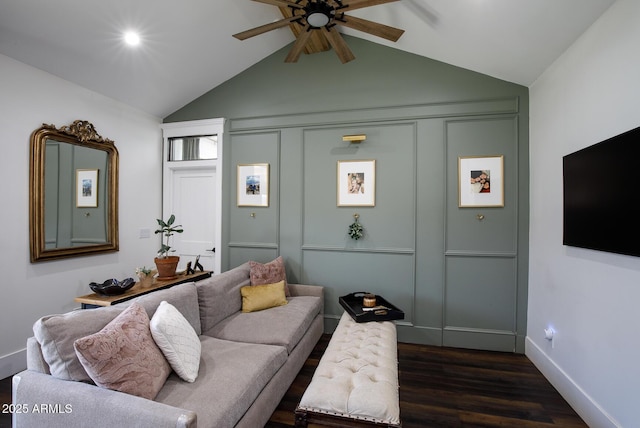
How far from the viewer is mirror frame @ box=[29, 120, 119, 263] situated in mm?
2629

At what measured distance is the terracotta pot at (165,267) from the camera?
9.73ft

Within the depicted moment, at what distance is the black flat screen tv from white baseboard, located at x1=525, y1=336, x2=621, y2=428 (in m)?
1.06

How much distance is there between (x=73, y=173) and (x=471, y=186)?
4191 mm

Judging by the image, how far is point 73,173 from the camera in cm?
298

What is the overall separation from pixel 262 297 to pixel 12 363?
7.12ft

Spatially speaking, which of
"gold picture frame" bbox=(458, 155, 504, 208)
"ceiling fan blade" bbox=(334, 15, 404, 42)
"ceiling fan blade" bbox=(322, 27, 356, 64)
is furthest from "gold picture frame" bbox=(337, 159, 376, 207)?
"ceiling fan blade" bbox=(334, 15, 404, 42)

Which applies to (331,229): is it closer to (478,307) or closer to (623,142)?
(478,307)

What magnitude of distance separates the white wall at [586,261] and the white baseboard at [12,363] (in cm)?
452

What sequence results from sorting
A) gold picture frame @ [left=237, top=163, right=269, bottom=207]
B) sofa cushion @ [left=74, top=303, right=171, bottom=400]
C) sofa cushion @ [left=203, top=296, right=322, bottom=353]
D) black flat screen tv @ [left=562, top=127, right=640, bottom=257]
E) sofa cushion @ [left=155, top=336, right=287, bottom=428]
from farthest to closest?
gold picture frame @ [left=237, top=163, right=269, bottom=207] < sofa cushion @ [left=203, top=296, right=322, bottom=353] < black flat screen tv @ [left=562, top=127, right=640, bottom=257] < sofa cushion @ [left=155, top=336, right=287, bottom=428] < sofa cushion @ [left=74, top=303, right=171, bottom=400]

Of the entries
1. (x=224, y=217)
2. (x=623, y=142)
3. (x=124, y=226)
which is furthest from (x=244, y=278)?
(x=623, y=142)

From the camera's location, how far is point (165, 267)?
9.77 ft

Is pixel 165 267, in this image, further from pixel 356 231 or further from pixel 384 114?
pixel 384 114

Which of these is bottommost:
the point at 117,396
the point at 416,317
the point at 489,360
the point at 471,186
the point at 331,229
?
the point at 489,360

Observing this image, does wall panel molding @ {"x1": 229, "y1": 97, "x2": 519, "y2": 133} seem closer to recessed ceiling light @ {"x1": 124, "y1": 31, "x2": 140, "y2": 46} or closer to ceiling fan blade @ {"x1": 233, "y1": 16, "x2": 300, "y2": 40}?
recessed ceiling light @ {"x1": 124, "y1": 31, "x2": 140, "y2": 46}
